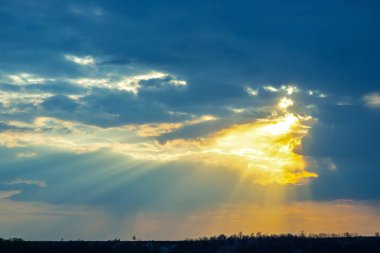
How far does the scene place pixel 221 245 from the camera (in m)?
75.5

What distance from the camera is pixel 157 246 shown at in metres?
79.1

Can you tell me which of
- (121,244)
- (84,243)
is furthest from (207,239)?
(84,243)

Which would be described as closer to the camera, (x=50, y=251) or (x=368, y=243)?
(x=368, y=243)

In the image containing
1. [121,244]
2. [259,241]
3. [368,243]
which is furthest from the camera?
[121,244]

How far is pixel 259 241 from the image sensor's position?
7450 cm

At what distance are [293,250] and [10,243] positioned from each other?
3734 cm

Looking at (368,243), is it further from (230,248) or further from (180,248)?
(180,248)

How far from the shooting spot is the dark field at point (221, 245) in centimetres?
6975

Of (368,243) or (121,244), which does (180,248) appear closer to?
(121,244)

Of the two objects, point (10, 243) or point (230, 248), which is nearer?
point (230, 248)

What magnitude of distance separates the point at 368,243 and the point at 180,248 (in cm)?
2235

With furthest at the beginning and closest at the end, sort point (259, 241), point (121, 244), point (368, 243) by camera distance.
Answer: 1. point (121, 244)
2. point (259, 241)
3. point (368, 243)

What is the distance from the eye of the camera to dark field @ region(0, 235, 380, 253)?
69750mm

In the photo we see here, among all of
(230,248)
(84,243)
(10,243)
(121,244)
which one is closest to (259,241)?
(230,248)
